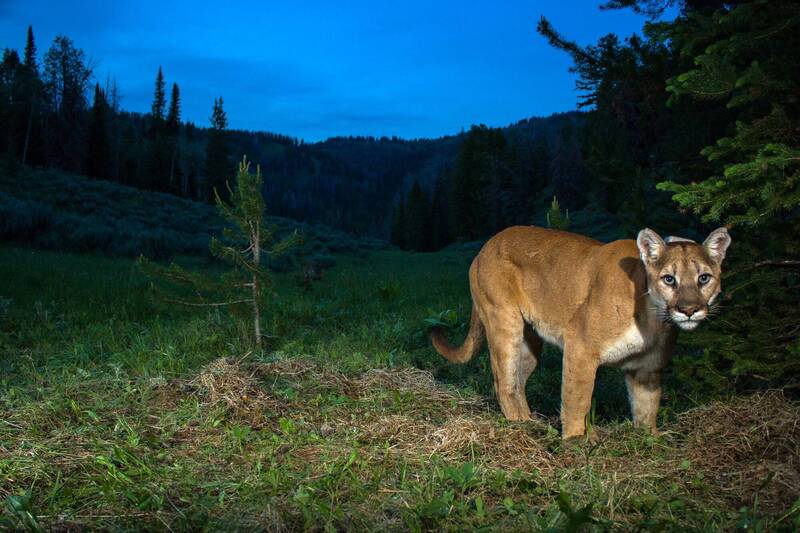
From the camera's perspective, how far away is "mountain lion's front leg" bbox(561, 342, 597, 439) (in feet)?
17.1

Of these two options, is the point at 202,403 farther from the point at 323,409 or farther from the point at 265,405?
the point at 323,409

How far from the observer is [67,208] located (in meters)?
29.7

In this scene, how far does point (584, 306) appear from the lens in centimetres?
541

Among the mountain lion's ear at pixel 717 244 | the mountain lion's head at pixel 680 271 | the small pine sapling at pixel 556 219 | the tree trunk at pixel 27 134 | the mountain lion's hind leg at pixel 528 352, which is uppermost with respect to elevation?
the tree trunk at pixel 27 134

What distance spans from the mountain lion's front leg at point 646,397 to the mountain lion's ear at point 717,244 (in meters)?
1.14

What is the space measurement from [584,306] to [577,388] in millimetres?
700

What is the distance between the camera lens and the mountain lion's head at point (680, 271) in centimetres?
452

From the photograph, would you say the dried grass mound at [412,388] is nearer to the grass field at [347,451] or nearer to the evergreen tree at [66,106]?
the grass field at [347,451]

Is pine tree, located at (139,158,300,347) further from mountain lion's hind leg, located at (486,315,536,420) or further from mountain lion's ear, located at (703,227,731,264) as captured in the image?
mountain lion's ear, located at (703,227,731,264)

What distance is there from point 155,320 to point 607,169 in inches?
425

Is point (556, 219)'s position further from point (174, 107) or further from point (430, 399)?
point (174, 107)

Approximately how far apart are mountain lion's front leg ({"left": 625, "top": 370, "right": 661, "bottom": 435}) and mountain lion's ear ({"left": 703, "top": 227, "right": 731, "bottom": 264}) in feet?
3.75

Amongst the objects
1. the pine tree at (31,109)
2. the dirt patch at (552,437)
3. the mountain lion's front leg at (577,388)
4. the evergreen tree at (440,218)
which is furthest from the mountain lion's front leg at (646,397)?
the evergreen tree at (440,218)

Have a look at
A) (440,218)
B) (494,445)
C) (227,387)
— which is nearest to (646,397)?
(494,445)
